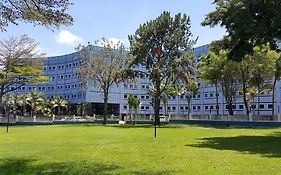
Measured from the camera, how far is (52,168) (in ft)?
39.0

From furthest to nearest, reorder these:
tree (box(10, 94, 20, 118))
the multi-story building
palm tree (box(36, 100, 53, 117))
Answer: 1. the multi-story building
2. tree (box(10, 94, 20, 118))
3. palm tree (box(36, 100, 53, 117))

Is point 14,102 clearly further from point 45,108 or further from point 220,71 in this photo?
point 220,71

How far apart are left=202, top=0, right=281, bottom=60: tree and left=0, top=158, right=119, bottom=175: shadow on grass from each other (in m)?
12.2

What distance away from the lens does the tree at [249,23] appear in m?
Answer: 20.8

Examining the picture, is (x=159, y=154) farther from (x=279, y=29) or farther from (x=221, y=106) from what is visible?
(x=221, y=106)

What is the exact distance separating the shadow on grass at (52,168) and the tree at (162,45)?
3585cm

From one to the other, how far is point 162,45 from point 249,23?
96.0ft

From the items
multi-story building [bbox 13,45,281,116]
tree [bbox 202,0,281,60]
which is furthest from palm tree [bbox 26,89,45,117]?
tree [bbox 202,0,281,60]

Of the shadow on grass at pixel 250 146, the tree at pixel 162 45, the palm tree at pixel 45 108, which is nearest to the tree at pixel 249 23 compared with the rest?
the shadow on grass at pixel 250 146

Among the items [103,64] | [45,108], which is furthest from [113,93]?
[103,64]

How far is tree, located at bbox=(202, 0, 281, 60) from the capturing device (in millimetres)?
20750

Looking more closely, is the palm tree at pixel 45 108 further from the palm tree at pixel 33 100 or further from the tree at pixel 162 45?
the tree at pixel 162 45

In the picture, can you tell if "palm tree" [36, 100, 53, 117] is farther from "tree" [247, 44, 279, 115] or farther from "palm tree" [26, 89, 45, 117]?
"tree" [247, 44, 279, 115]

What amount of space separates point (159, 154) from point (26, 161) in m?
4.88
